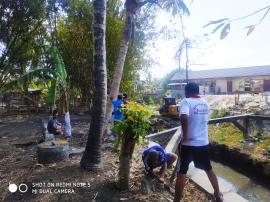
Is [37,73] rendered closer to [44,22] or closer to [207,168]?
[207,168]

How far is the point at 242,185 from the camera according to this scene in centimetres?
948

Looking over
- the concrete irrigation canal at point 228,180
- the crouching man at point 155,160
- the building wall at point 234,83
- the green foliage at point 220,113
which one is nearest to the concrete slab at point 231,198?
the concrete irrigation canal at point 228,180

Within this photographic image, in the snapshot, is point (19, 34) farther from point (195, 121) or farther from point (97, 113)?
point (195, 121)

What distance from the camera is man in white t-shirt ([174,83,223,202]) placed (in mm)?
4410

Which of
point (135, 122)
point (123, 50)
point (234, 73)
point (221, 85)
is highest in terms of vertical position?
point (234, 73)

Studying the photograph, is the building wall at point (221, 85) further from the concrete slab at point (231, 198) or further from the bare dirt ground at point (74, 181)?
the concrete slab at point (231, 198)

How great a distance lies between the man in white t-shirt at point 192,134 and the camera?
441 centimetres

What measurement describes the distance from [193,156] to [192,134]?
1.08 ft

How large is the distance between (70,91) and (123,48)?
1119cm

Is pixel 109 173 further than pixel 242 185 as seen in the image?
No

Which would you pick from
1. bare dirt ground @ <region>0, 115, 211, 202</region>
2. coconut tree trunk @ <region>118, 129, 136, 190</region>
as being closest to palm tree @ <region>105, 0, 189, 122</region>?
bare dirt ground @ <region>0, 115, 211, 202</region>

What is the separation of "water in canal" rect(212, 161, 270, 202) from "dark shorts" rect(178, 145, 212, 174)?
4507 millimetres

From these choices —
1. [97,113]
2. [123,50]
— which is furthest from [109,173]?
[123,50]

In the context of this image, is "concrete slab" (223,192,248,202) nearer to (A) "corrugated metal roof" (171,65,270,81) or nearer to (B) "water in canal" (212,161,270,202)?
(B) "water in canal" (212,161,270,202)
